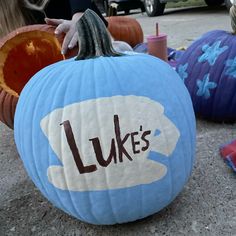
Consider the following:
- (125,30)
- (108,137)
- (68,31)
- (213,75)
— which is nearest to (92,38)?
(108,137)

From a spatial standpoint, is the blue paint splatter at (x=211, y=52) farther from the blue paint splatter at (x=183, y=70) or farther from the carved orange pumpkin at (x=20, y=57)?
the carved orange pumpkin at (x=20, y=57)

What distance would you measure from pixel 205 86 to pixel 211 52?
0.64 ft

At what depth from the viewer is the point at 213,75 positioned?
2.28m

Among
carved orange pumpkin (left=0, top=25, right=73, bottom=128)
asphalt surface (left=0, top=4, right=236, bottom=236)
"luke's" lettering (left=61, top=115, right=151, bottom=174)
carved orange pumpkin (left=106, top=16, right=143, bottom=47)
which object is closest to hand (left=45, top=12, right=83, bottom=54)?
carved orange pumpkin (left=0, top=25, right=73, bottom=128)

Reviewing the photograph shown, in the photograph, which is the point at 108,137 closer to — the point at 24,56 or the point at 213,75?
the point at 213,75

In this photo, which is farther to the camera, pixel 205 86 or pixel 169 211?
pixel 205 86

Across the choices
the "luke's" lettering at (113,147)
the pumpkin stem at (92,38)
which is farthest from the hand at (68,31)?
the "luke's" lettering at (113,147)

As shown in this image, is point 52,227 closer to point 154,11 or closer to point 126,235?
point 126,235

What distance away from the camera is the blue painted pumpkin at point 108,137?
1.31 meters

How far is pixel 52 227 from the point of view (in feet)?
5.09

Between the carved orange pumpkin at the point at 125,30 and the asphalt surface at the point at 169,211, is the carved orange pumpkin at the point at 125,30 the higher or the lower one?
the lower one

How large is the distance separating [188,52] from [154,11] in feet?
25.2

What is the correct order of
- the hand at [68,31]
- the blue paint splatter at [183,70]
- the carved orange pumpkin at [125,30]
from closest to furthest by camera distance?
the hand at [68,31] → the blue paint splatter at [183,70] → the carved orange pumpkin at [125,30]

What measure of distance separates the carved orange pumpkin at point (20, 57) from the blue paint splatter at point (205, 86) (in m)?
0.79
